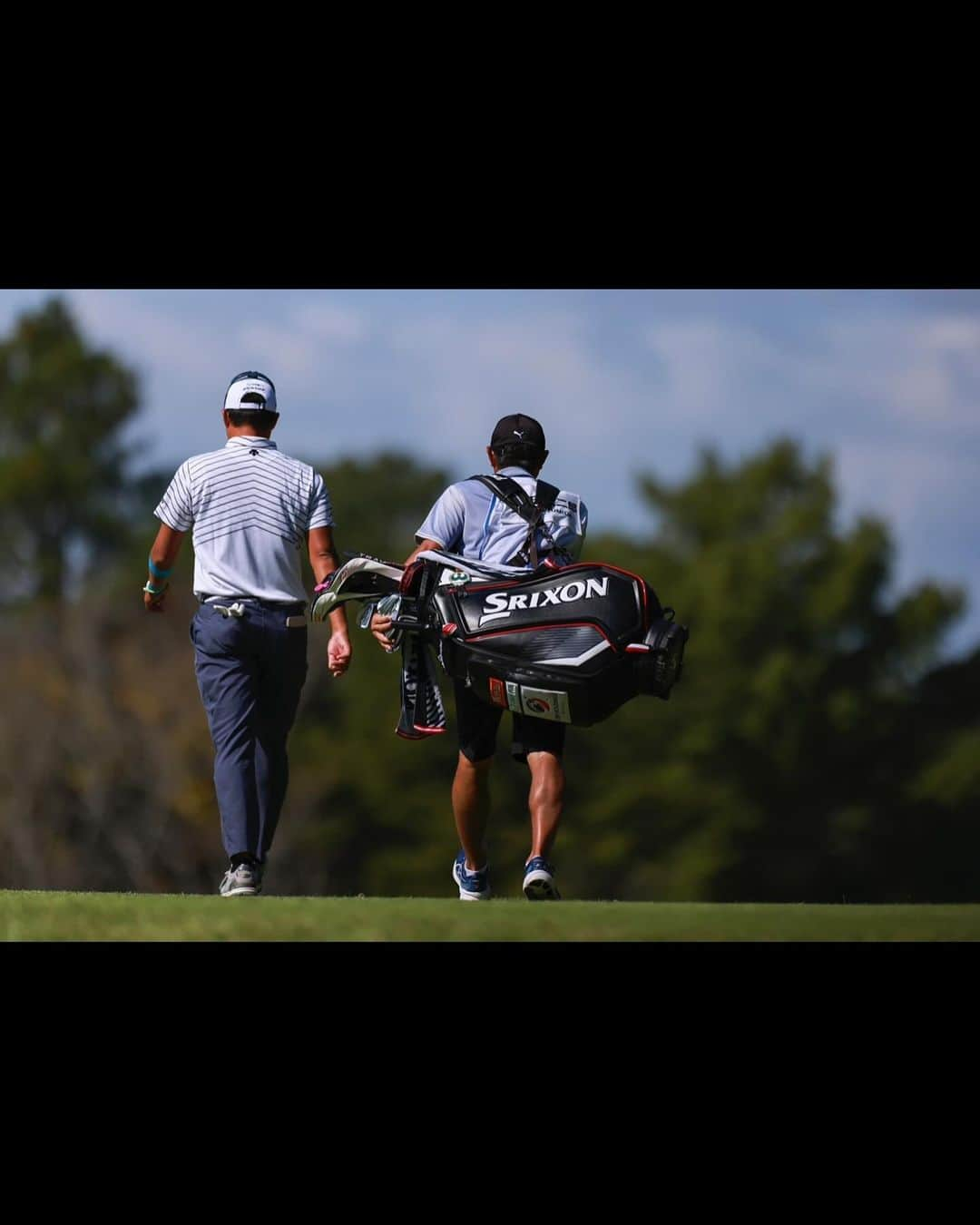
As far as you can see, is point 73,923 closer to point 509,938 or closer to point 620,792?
point 509,938

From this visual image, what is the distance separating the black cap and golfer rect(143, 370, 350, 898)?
814mm

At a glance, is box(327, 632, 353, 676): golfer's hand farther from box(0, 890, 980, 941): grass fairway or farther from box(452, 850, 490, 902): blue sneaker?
box(0, 890, 980, 941): grass fairway

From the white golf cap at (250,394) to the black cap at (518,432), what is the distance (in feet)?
3.28

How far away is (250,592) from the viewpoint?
9.03 meters

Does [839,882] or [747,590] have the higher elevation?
[747,590]

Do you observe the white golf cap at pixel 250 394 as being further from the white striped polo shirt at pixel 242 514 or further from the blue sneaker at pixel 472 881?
the blue sneaker at pixel 472 881

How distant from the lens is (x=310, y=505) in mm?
9234

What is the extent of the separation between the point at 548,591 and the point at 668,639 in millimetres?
540

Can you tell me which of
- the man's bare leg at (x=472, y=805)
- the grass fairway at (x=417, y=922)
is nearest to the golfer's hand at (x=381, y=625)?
the man's bare leg at (x=472, y=805)

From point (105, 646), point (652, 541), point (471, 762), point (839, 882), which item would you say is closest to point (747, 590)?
point (652, 541)

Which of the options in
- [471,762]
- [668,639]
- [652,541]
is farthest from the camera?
[652,541]

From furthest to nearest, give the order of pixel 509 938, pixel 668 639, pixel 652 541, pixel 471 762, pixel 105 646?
pixel 652 541 → pixel 105 646 → pixel 471 762 → pixel 668 639 → pixel 509 938

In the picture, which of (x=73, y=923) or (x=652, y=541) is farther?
(x=652, y=541)

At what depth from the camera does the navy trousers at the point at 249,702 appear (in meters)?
8.98
